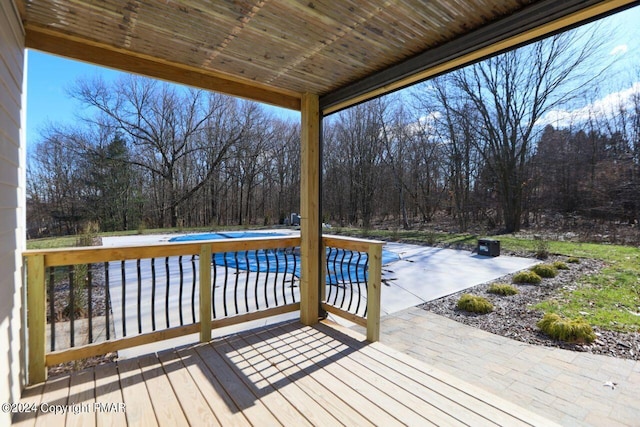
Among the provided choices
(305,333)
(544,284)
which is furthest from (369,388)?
(544,284)

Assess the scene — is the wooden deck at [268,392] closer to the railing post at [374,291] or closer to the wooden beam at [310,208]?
the railing post at [374,291]

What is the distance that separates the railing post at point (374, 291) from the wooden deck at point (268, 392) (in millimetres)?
191

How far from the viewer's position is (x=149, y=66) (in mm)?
2400

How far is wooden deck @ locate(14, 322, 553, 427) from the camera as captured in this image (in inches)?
69.0

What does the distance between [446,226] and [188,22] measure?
1394 centimetres

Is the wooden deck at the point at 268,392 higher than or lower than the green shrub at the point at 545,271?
higher

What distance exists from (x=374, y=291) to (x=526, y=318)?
9.60 ft

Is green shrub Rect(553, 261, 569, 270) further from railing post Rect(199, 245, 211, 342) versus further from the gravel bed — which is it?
railing post Rect(199, 245, 211, 342)

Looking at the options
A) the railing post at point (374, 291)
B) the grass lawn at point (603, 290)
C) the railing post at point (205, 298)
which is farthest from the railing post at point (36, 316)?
the grass lawn at point (603, 290)

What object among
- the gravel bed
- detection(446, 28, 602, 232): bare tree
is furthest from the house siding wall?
detection(446, 28, 602, 232): bare tree

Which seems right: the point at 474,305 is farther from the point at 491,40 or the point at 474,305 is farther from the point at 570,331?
the point at 491,40

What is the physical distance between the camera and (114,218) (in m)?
13.5

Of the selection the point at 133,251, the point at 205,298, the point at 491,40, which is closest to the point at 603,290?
the point at 491,40

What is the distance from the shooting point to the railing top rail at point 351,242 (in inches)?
115
